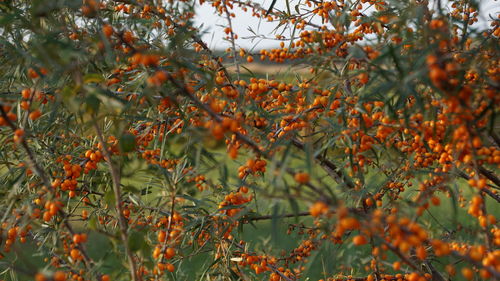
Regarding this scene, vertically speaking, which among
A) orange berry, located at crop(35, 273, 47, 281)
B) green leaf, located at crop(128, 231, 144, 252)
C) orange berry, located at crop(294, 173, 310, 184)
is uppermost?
orange berry, located at crop(294, 173, 310, 184)

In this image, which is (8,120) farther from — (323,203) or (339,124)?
(339,124)

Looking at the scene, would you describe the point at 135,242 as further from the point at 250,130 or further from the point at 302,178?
the point at 302,178

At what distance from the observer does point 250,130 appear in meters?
1.15

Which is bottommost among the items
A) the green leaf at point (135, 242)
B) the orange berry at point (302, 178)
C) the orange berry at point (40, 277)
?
the green leaf at point (135, 242)

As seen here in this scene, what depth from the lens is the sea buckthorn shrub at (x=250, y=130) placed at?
0.94m

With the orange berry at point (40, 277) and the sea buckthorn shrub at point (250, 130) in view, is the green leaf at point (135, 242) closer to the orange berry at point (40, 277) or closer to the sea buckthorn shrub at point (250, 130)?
the sea buckthorn shrub at point (250, 130)

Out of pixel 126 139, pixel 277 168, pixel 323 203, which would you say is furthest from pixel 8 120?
pixel 323 203

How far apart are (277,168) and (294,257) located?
69.4 inches

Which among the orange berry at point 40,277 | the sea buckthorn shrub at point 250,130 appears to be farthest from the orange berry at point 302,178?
the orange berry at point 40,277

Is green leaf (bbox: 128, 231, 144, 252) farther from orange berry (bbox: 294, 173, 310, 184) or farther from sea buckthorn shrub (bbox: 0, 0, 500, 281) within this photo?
orange berry (bbox: 294, 173, 310, 184)

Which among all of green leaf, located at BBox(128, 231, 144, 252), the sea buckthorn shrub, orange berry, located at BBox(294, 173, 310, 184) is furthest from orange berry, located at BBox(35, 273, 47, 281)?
orange berry, located at BBox(294, 173, 310, 184)

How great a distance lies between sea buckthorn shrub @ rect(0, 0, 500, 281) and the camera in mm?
938

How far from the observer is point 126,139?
1045 millimetres

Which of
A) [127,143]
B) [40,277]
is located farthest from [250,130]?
[40,277]
